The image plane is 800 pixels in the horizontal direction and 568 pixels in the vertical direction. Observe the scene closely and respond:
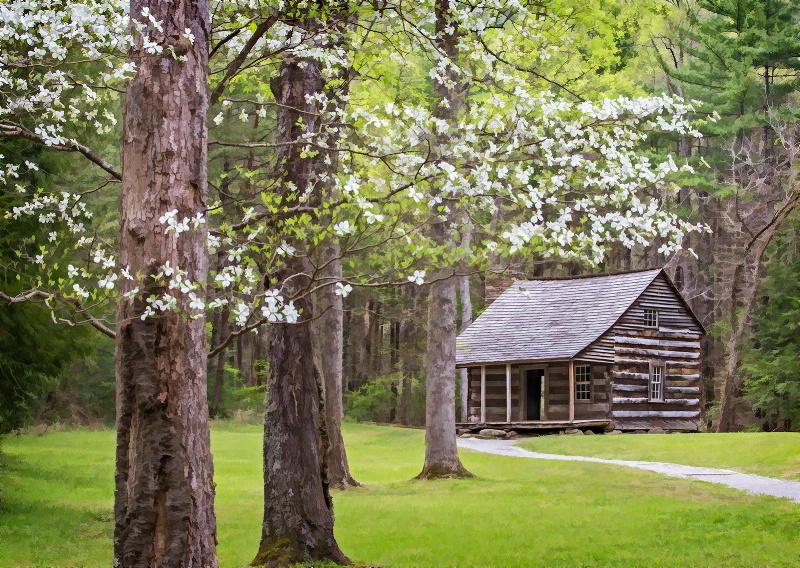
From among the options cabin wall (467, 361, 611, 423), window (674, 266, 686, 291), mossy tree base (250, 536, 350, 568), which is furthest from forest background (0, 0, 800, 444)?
mossy tree base (250, 536, 350, 568)

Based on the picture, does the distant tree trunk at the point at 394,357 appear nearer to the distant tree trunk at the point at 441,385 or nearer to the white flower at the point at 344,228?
the distant tree trunk at the point at 441,385

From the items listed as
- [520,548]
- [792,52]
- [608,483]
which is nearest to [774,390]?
[792,52]

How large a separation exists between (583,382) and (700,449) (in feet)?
34.3

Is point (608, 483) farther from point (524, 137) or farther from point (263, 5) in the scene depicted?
point (263, 5)

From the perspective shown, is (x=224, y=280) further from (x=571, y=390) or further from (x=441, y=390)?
(x=571, y=390)

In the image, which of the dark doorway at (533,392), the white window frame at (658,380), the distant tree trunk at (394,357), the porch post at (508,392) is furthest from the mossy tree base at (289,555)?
the distant tree trunk at (394,357)

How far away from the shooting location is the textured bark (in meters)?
6.79

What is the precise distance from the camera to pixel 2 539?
13766mm

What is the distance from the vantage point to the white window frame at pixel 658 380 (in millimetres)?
36969

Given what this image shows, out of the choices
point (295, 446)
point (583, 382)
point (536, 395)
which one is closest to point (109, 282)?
point (295, 446)

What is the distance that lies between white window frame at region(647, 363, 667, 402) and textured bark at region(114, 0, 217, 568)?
31.9 metres

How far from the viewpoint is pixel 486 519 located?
15.3m

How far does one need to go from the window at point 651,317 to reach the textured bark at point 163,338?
Answer: 3190 centimetres

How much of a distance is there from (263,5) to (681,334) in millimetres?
31426
